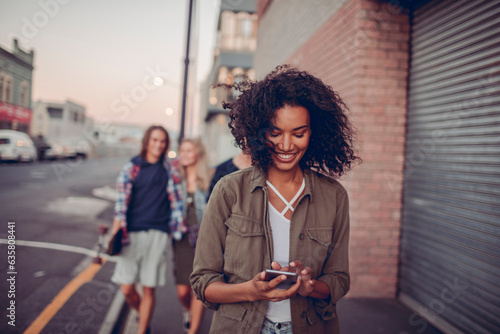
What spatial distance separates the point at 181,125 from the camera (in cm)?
866

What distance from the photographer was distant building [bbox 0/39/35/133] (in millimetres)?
11025

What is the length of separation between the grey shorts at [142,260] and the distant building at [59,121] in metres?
35.7

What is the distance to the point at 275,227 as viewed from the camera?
1474mm

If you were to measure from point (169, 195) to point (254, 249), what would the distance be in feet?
7.05

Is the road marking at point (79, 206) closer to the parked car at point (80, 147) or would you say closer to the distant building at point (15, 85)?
the distant building at point (15, 85)

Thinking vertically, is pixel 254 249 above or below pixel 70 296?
above

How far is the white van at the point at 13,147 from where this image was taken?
20.3m

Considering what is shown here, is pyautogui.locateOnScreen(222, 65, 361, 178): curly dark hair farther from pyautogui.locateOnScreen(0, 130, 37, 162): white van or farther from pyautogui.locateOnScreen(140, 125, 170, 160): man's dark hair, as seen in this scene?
pyautogui.locateOnScreen(0, 130, 37, 162): white van

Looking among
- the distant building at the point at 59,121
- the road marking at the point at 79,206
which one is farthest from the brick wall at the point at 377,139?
the distant building at the point at 59,121

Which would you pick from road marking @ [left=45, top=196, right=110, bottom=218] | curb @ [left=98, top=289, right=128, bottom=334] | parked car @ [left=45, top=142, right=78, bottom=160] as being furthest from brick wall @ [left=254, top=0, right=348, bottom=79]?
parked car @ [left=45, top=142, right=78, bottom=160]

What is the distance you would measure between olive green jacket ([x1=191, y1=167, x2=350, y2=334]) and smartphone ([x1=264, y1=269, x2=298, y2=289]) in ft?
0.51

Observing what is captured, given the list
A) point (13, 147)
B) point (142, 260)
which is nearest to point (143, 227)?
point (142, 260)

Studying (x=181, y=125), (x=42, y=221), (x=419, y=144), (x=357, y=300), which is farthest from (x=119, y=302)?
(x=181, y=125)

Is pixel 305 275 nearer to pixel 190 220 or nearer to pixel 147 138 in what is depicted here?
pixel 190 220
